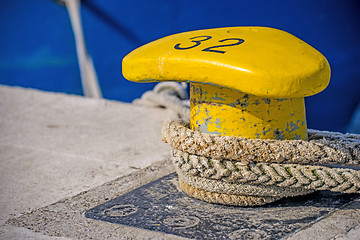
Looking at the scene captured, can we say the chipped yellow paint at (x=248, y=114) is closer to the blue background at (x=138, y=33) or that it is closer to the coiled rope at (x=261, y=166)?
the coiled rope at (x=261, y=166)

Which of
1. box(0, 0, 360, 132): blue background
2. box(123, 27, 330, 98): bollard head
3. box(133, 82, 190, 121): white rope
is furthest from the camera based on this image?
box(133, 82, 190, 121): white rope

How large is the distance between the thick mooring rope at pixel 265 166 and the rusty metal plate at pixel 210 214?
2.6 inches

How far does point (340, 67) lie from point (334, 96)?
182 millimetres

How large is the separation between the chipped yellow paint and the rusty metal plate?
0.88 feet

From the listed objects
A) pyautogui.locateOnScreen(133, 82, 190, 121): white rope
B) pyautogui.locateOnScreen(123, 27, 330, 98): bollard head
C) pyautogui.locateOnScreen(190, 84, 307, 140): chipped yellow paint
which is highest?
pyautogui.locateOnScreen(123, 27, 330, 98): bollard head

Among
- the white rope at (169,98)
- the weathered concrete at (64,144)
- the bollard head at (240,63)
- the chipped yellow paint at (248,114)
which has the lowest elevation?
the weathered concrete at (64,144)

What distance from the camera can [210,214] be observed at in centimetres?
167

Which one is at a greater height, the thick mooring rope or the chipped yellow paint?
the chipped yellow paint

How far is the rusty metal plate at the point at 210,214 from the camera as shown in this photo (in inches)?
60.2

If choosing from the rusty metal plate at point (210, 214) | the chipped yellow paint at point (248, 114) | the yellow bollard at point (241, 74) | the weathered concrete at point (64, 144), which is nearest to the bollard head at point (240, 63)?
the yellow bollard at point (241, 74)

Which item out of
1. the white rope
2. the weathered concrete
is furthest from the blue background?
the weathered concrete

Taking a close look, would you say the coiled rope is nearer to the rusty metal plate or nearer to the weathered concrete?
the rusty metal plate

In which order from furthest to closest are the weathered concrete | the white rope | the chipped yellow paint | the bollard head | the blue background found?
the white rope
the blue background
the weathered concrete
the chipped yellow paint
the bollard head

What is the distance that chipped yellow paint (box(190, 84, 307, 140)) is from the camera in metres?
1.68
